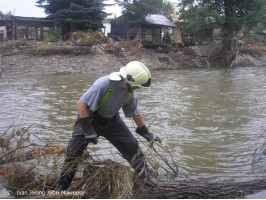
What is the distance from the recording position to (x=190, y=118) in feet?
27.0

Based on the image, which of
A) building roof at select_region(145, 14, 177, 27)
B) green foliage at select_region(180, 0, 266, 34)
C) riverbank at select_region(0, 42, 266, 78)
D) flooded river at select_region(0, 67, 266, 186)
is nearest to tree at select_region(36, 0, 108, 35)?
riverbank at select_region(0, 42, 266, 78)

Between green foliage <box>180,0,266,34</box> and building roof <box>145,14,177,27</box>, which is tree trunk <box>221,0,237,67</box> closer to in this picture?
green foliage <box>180,0,266,34</box>

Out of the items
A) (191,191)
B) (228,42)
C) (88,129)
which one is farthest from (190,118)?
(228,42)

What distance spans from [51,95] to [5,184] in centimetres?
816

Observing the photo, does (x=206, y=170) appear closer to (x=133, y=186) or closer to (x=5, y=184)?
(x=133, y=186)

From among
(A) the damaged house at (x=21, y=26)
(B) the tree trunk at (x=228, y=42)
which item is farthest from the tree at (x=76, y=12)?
(B) the tree trunk at (x=228, y=42)

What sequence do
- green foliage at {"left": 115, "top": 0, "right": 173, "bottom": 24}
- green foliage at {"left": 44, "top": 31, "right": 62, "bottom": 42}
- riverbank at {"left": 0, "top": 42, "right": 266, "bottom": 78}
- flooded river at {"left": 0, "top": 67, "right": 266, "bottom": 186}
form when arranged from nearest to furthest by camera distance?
flooded river at {"left": 0, "top": 67, "right": 266, "bottom": 186}, riverbank at {"left": 0, "top": 42, "right": 266, "bottom": 78}, green foliage at {"left": 44, "top": 31, "right": 62, "bottom": 42}, green foliage at {"left": 115, "top": 0, "right": 173, "bottom": 24}

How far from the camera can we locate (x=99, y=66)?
20.5 metres

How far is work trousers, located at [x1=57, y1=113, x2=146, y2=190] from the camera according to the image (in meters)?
3.72

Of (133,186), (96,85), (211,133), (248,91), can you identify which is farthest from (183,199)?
(248,91)

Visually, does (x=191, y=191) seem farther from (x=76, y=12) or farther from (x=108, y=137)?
(x=76, y=12)

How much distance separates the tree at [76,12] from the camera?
24.4 metres

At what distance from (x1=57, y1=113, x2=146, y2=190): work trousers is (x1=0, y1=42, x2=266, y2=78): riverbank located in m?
14.9

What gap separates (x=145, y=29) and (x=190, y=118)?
22.7 m
